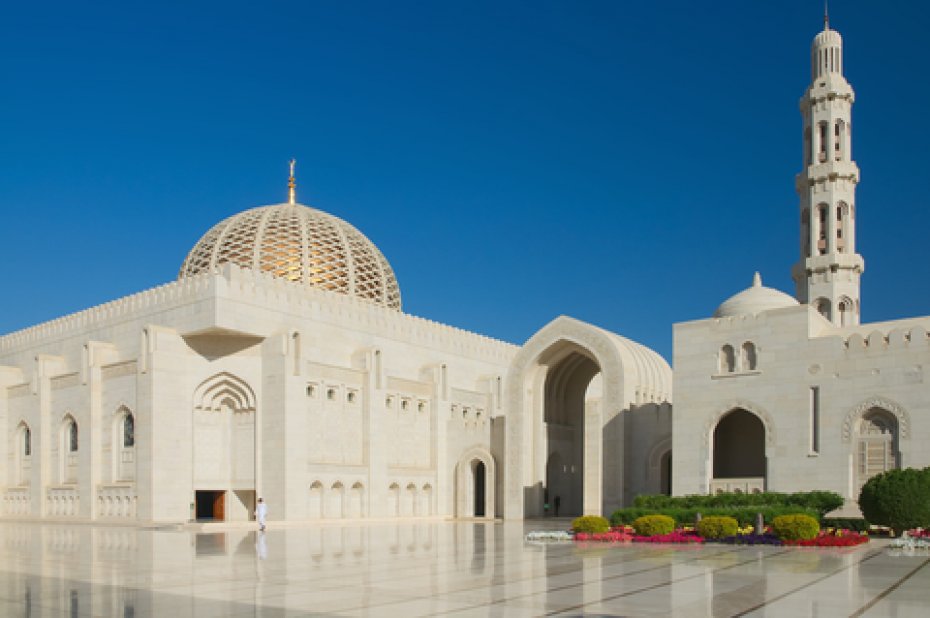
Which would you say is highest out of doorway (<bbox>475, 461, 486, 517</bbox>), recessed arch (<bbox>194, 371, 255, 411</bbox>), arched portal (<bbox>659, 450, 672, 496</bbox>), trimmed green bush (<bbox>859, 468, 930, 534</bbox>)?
recessed arch (<bbox>194, 371, 255, 411</bbox>)

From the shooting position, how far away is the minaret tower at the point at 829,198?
33.1 m

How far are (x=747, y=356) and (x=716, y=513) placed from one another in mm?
7554

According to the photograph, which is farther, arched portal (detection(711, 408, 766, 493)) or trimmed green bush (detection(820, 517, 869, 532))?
arched portal (detection(711, 408, 766, 493))

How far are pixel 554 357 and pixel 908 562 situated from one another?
20.6m

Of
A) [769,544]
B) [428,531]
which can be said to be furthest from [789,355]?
[428,531]

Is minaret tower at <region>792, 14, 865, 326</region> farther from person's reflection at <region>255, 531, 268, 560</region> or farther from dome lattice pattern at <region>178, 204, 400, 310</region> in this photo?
person's reflection at <region>255, 531, 268, 560</region>

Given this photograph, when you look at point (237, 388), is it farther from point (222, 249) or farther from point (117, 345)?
point (222, 249)

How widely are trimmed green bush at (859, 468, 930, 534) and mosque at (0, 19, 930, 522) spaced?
4.74m

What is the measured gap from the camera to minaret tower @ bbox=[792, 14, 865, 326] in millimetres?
33125

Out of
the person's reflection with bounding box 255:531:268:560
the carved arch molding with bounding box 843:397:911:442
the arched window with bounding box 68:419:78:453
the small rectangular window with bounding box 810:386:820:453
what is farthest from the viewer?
the arched window with bounding box 68:419:78:453

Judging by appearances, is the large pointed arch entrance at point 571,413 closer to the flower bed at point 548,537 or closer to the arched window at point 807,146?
the arched window at point 807,146

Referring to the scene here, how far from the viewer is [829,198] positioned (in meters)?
33.2

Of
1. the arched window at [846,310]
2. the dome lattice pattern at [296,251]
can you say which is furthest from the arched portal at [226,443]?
the arched window at [846,310]

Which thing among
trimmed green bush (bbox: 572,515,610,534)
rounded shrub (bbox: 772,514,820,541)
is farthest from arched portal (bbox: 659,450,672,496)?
rounded shrub (bbox: 772,514,820,541)
